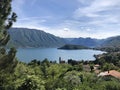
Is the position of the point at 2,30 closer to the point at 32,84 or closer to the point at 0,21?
the point at 0,21

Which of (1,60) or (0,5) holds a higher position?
(0,5)

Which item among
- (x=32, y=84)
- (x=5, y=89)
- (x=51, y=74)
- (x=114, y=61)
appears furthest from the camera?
(x=114, y=61)

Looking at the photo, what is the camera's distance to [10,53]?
1941 centimetres

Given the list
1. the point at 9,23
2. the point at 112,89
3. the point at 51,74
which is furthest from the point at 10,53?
the point at 51,74

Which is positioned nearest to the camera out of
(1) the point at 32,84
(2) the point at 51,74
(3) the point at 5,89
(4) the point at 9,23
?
(1) the point at 32,84

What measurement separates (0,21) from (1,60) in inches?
106

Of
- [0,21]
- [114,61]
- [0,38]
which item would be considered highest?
[0,21]

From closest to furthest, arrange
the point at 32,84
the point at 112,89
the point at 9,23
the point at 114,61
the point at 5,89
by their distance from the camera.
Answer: the point at 32,84, the point at 9,23, the point at 5,89, the point at 112,89, the point at 114,61

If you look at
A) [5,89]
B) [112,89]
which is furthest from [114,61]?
[5,89]

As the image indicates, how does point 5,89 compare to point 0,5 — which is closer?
point 0,5

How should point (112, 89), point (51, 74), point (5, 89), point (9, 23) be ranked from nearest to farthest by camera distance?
point (9, 23) < point (5, 89) < point (112, 89) < point (51, 74)

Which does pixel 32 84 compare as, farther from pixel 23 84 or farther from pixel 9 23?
pixel 9 23

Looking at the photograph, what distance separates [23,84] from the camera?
18.9m

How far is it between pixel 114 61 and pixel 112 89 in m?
84.8
